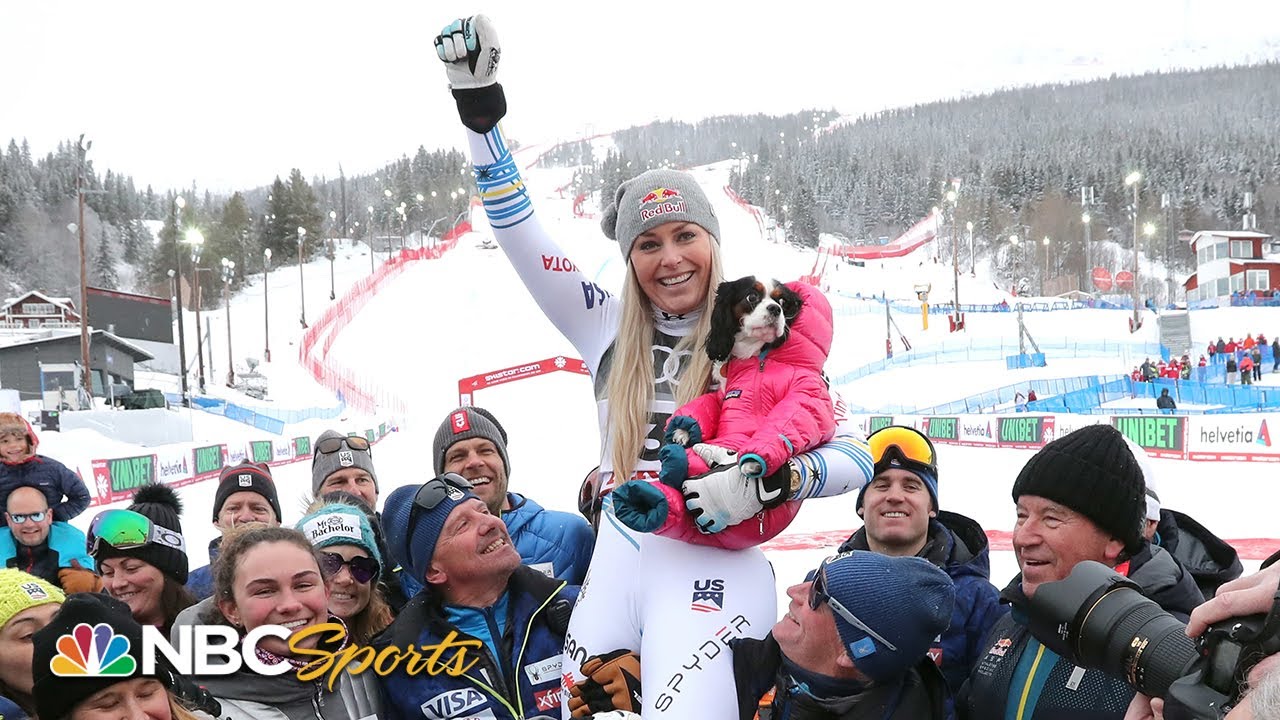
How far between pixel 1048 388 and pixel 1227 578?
3590 cm

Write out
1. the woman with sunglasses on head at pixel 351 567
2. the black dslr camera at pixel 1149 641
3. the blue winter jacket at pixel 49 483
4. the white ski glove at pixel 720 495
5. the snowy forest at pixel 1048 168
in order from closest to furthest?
the black dslr camera at pixel 1149 641, the white ski glove at pixel 720 495, the woman with sunglasses on head at pixel 351 567, the blue winter jacket at pixel 49 483, the snowy forest at pixel 1048 168

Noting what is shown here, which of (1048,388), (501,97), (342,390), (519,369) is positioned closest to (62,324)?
(342,390)

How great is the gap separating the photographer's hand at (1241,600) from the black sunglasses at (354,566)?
2595 millimetres

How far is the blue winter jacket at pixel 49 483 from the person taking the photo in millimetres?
6090

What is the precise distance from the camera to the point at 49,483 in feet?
20.4

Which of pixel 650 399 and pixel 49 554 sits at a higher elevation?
pixel 650 399

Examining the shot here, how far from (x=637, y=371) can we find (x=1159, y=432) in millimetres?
20807

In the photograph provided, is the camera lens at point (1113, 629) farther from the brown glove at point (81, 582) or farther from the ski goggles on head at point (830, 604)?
the brown glove at point (81, 582)

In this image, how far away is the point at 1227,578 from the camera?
349 centimetres

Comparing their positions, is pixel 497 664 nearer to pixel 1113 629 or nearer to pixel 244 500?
pixel 1113 629

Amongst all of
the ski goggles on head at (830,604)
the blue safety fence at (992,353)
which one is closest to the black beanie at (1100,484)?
the ski goggles on head at (830,604)

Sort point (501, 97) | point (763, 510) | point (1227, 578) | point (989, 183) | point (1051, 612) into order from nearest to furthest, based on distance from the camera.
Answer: point (1051, 612)
point (763, 510)
point (501, 97)
point (1227, 578)
point (989, 183)

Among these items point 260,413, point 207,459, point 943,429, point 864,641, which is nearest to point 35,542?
point 864,641

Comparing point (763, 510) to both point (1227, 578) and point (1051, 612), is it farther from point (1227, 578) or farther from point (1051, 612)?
point (1227, 578)
